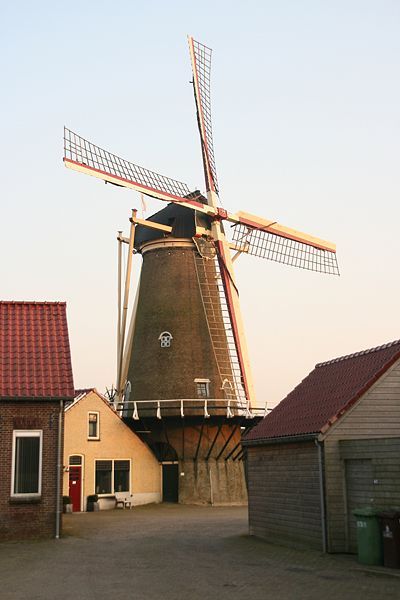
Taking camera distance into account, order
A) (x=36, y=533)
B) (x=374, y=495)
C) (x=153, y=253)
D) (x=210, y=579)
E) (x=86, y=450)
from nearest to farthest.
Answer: (x=210, y=579)
(x=374, y=495)
(x=36, y=533)
(x=86, y=450)
(x=153, y=253)

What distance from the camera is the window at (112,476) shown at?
114 feet

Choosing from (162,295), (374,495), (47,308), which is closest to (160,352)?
(162,295)

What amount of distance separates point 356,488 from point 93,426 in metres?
20.6

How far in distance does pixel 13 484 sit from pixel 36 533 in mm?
1477

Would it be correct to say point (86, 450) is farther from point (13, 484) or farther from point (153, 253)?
point (13, 484)

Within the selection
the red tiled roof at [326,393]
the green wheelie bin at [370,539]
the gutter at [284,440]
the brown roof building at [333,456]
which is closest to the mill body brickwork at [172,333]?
the red tiled roof at [326,393]

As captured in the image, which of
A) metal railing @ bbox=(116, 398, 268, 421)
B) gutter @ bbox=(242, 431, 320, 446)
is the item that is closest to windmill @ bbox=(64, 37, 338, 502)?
metal railing @ bbox=(116, 398, 268, 421)

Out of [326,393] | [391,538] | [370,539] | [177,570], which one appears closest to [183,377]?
[326,393]

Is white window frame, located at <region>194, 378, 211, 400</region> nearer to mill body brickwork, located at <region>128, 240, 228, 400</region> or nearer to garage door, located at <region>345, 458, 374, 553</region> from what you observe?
mill body brickwork, located at <region>128, 240, 228, 400</region>

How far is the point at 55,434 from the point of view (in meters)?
20.8

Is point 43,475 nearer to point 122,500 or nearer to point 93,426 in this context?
point 93,426

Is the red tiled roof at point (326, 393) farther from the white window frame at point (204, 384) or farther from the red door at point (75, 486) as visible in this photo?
the red door at point (75, 486)

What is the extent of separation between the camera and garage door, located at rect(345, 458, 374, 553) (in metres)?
15.9

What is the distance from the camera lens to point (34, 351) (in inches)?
880
